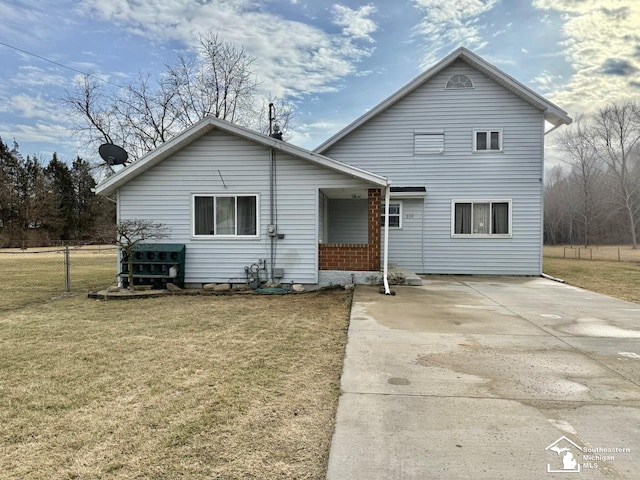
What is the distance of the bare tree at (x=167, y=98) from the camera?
2225 cm

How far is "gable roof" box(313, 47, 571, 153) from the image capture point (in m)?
11.7

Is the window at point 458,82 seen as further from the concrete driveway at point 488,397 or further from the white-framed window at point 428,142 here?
the concrete driveway at point 488,397

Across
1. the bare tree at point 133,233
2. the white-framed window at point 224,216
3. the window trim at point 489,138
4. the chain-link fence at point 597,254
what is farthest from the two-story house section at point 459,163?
the chain-link fence at point 597,254

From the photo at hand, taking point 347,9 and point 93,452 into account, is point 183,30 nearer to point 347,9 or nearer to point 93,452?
point 347,9

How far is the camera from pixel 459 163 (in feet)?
40.5

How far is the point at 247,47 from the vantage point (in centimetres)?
2180

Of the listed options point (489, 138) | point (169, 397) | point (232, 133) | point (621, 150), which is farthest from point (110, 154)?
point (621, 150)

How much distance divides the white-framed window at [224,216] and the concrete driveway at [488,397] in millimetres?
4444

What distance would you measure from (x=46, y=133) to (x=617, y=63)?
3809 cm

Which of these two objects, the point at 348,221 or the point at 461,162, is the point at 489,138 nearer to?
the point at 461,162

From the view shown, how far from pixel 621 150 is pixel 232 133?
45.8 metres

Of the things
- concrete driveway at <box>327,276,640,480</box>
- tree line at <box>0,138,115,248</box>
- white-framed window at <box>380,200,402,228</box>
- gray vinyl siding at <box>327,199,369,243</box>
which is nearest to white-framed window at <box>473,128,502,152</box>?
white-framed window at <box>380,200,402,228</box>

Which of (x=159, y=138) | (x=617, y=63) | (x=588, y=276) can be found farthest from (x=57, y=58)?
(x=617, y=63)

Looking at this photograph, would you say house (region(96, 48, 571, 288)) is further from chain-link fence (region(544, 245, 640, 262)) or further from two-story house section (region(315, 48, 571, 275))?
chain-link fence (region(544, 245, 640, 262))
